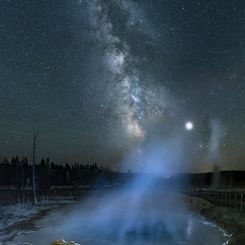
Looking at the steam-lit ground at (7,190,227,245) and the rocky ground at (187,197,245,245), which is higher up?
the rocky ground at (187,197,245,245)

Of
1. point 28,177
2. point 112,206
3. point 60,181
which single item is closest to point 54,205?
point 112,206

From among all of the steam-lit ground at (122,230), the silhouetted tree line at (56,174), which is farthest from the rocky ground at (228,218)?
the silhouetted tree line at (56,174)

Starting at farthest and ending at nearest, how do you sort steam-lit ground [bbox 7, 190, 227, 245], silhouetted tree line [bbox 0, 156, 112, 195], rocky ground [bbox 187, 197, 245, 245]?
silhouetted tree line [bbox 0, 156, 112, 195]
steam-lit ground [bbox 7, 190, 227, 245]
rocky ground [bbox 187, 197, 245, 245]

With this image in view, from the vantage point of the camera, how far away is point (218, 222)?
4134cm

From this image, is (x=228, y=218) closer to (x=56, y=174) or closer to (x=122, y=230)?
(x=122, y=230)

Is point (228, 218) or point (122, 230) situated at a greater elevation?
point (228, 218)

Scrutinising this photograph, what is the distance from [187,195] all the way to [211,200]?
1890 cm

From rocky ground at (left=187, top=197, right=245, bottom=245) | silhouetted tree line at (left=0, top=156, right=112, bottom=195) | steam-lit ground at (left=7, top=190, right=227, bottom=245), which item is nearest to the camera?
rocky ground at (left=187, top=197, right=245, bottom=245)

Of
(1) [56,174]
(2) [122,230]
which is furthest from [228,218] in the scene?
(1) [56,174]

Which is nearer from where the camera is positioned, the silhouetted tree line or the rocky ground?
the rocky ground

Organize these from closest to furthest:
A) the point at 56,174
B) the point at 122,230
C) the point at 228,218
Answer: the point at 228,218
the point at 122,230
the point at 56,174

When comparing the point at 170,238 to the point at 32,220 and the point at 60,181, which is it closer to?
the point at 32,220

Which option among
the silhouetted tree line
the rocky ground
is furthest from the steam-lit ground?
the silhouetted tree line

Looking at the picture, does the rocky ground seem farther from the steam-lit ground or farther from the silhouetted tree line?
the silhouetted tree line
